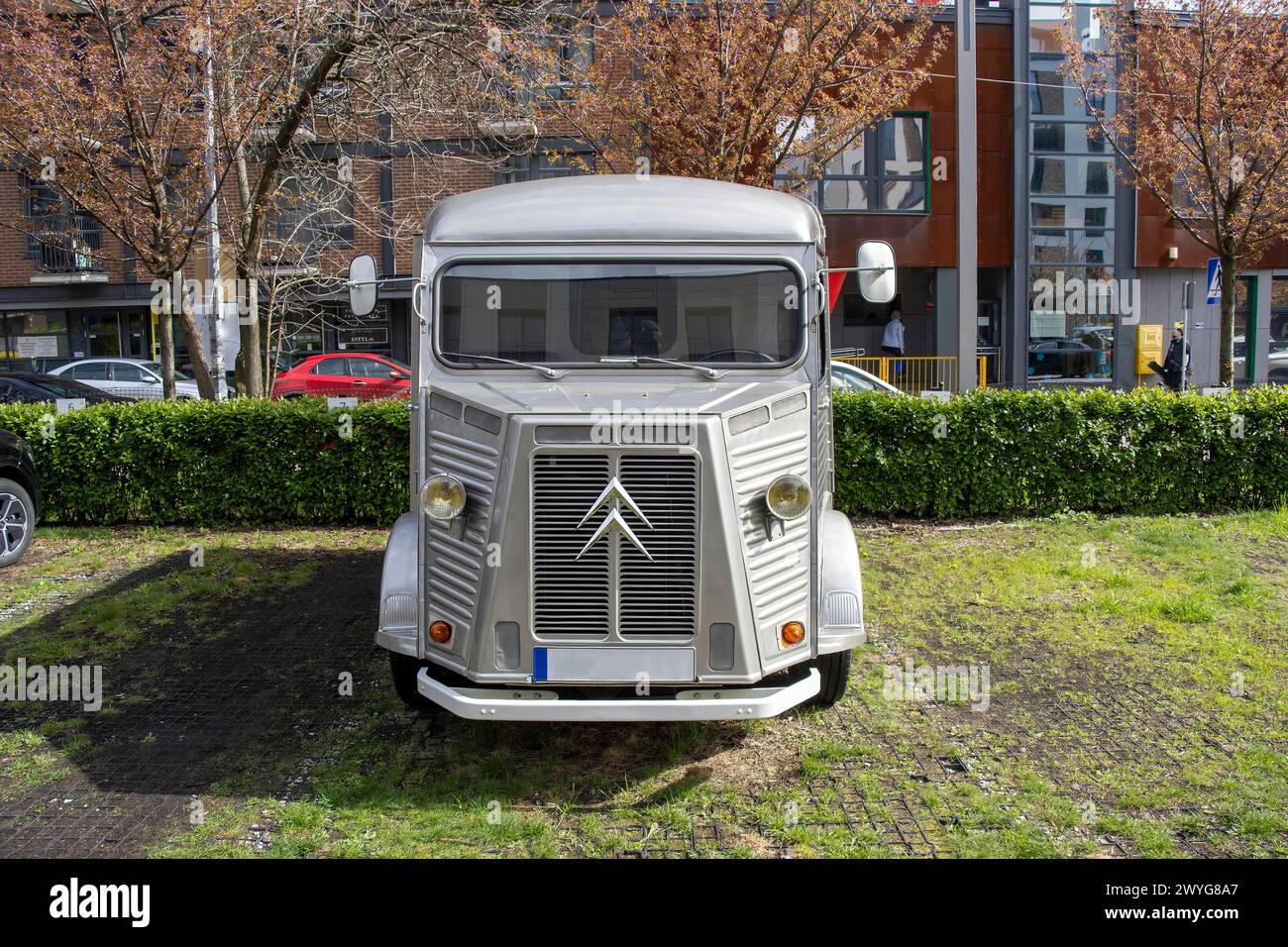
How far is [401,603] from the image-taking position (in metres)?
5.01

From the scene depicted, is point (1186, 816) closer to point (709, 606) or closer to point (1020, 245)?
point (709, 606)

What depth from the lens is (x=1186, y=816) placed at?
14.7 feet

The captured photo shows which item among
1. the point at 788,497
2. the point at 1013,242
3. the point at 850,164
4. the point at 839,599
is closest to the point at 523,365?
the point at 788,497

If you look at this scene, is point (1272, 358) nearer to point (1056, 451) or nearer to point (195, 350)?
point (1056, 451)

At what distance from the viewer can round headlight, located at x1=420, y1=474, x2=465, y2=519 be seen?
4.63 meters

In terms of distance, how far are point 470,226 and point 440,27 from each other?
19.6 ft

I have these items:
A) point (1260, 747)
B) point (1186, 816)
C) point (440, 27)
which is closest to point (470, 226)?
point (1186, 816)

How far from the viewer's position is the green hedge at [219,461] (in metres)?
10.3

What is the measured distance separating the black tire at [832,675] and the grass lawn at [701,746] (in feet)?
0.66

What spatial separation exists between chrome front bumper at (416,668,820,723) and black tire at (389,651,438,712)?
78 cm

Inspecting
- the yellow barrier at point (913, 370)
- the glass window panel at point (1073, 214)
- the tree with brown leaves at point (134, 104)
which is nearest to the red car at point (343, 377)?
the tree with brown leaves at point (134, 104)

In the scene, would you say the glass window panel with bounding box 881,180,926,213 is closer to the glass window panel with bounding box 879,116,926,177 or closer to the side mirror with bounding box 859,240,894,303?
the glass window panel with bounding box 879,116,926,177

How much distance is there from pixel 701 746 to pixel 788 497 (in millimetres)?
1546
